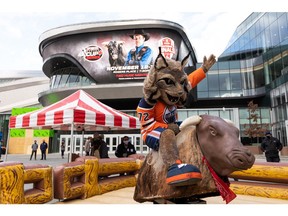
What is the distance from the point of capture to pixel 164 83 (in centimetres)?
230

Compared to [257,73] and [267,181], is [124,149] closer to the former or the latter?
[267,181]

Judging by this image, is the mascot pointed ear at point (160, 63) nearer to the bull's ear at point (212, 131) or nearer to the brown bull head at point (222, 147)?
the brown bull head at point (222, 147)

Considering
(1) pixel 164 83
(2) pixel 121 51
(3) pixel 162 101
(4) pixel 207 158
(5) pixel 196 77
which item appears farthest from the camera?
(2) pixel 121 51

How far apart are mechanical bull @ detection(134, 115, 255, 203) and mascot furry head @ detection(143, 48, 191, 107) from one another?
31cm

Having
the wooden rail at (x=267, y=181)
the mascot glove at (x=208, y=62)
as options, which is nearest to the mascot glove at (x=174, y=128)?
the mascot glove at (x=208, y=62)

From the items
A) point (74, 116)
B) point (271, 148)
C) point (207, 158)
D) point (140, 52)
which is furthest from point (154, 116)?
point (140, 52)

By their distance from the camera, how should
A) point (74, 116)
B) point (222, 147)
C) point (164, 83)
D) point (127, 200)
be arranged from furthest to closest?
point (74, 116)
point (127, 200)
point (164, 83)
point (222, 147)

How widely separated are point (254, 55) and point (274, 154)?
26.1 meters

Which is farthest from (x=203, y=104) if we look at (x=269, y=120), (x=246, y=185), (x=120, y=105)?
(x=246, y=185)

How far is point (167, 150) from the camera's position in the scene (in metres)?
2.05

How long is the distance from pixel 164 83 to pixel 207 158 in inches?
30.7

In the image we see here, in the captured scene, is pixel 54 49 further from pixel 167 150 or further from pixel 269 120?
pixel 167 150

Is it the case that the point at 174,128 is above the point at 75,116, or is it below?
below

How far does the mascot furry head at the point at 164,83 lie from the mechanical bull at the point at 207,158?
0.31m
